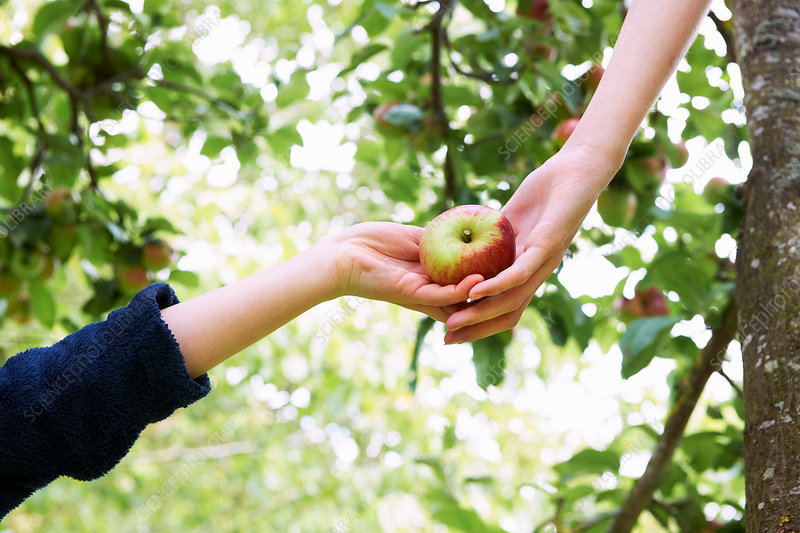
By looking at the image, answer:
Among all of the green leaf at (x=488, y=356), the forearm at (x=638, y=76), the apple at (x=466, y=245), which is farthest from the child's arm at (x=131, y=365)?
the green leaf at (x=488, y=356)

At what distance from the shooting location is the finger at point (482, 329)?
943mm

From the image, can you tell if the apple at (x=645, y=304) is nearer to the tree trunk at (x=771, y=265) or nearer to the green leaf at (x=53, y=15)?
the tree trunk at (x=771, y=265)

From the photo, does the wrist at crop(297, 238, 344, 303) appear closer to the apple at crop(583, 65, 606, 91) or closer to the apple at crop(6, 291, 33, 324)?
the apple at crop(583, 65, 606, 91)

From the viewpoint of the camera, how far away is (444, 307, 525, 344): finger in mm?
943

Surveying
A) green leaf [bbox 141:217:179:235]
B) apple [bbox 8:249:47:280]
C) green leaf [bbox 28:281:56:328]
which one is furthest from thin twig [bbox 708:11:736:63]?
green leaf [bbox 28:281:56:328]

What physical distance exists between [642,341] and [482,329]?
41 cm

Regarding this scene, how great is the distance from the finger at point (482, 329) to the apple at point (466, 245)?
10 centimetres

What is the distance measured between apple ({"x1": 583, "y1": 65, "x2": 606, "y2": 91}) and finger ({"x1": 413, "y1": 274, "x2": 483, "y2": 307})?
955 mm

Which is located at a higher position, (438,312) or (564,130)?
(564,130)

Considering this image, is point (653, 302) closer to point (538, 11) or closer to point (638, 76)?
point (538, 11)

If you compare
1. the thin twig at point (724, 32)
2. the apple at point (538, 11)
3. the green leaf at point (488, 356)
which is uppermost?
→ the thin twig at point (724, 32)

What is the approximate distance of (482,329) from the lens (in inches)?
37.5

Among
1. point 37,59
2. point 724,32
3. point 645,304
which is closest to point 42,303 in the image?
point 37,59

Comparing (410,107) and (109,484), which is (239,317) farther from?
(109,484)
